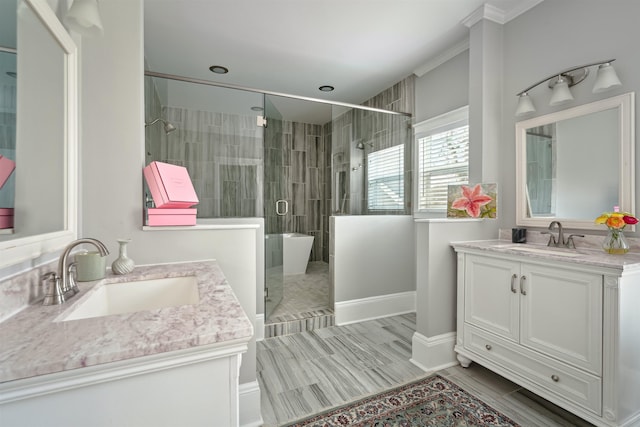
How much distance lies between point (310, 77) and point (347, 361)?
301 cm

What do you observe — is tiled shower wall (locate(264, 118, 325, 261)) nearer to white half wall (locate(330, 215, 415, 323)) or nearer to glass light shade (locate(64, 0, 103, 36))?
white half wall (locate(330, 215, 415, 323))

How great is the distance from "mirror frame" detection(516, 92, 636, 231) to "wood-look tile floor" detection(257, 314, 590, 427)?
44.5 inches

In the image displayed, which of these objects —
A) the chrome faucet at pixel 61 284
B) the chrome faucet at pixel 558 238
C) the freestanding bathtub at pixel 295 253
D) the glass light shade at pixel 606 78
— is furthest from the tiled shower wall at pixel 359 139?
the chrome faucet at pixel 61 284

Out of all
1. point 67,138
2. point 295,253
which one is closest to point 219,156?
point 67,138

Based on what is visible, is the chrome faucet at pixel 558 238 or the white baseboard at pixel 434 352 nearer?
the chrome faucet at pixel 558 238

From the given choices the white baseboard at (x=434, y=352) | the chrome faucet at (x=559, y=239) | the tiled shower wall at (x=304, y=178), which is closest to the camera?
the chrome faucet at (x=559, y=239)

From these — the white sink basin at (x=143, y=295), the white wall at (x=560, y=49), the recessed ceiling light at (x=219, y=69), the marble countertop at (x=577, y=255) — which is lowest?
the white sink basin at (x=143, y=295)

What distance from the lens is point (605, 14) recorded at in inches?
70.6

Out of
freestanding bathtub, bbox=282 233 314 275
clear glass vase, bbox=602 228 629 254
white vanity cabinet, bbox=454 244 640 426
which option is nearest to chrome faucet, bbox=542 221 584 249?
clear glass vase, bbox=602 228 629 254

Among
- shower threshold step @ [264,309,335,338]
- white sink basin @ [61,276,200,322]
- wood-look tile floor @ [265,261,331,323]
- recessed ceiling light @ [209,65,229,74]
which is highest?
recessed ceiling light @ [209,65,229,74]

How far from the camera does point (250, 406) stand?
1.52 meters

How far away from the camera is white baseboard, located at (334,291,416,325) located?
2.91 metres

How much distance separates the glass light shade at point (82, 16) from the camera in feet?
3.54

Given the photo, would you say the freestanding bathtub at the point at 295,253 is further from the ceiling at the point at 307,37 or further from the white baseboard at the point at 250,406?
the white baseboard at the point at 250,406
